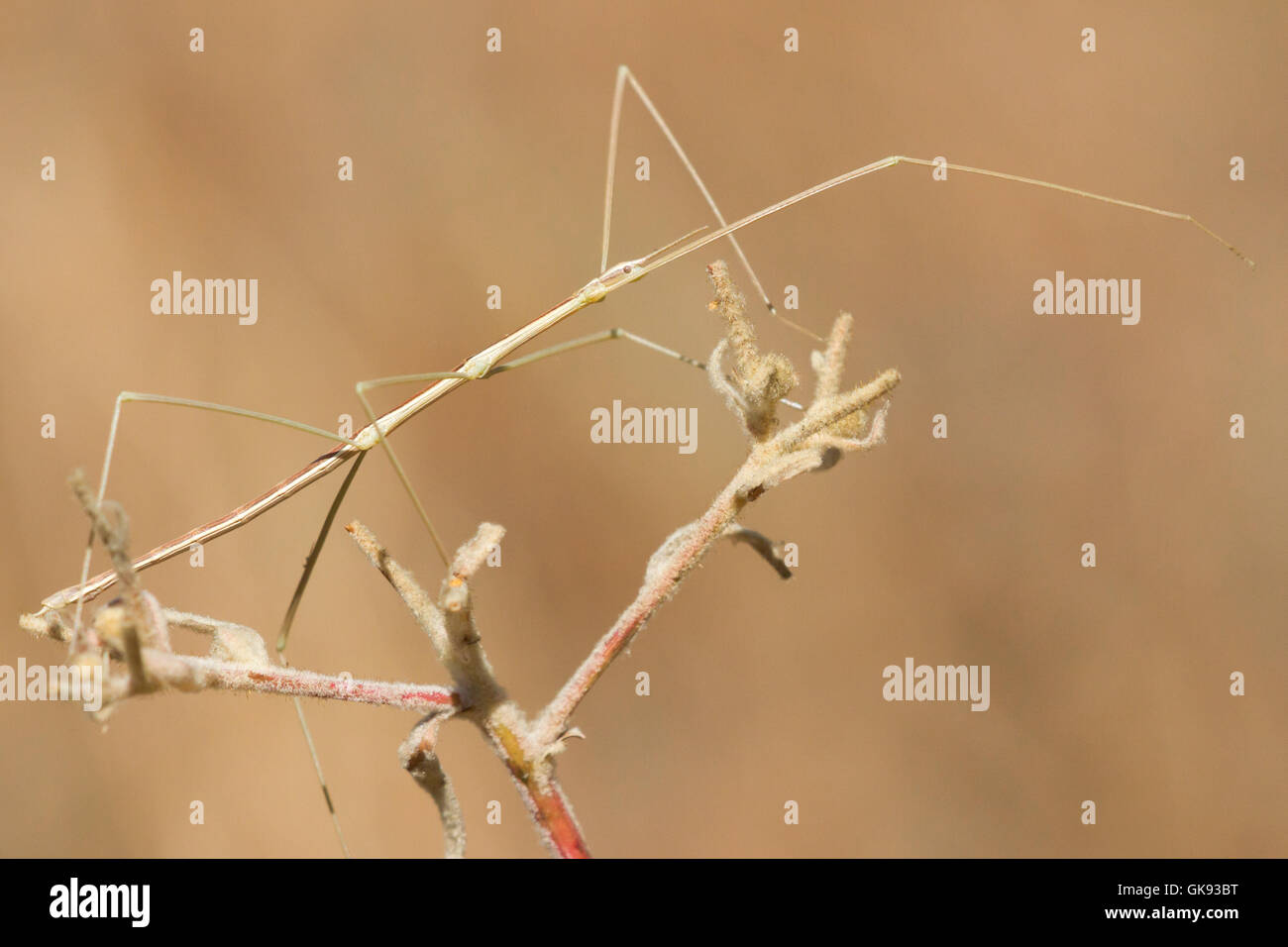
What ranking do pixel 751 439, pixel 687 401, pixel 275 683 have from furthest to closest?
pixel 687 401, pixel 751 439, pixel 275 683

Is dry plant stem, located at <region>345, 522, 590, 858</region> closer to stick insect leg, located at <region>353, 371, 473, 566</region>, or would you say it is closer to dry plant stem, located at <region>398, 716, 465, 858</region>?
dry plant stem, located at <region>398, 716, 465, 858</region>

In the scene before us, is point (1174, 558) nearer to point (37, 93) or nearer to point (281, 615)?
point (281, 615)

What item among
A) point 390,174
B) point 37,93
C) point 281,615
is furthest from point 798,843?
point 37,93

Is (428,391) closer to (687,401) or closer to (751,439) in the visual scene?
(751,439)

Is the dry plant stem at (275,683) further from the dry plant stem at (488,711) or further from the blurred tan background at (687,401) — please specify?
the blurred tan background at (687,401)

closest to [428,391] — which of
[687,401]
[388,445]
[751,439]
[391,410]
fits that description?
[391,410]

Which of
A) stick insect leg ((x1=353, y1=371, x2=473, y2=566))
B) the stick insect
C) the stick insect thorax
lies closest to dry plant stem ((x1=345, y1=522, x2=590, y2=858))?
stick insect leg ((x1=353, y1=371, x2=473, y2=566))
